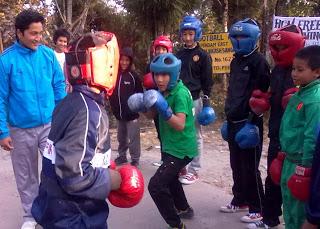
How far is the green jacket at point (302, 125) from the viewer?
2781 millimetres

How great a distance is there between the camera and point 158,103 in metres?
3.63

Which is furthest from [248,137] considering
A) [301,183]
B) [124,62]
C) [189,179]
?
[124,62]

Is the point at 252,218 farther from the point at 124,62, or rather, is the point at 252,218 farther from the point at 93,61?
the point at 124,62

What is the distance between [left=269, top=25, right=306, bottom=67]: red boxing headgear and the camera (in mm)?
3551

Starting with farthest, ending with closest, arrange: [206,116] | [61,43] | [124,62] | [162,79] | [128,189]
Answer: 1. [61,43]
2. [124,62]
3. [206,116]
4. [162,79]
5. [128,189]

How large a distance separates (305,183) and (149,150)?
4378 mm

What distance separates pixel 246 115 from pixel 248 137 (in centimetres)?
31

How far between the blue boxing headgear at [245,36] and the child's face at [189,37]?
4.37ft

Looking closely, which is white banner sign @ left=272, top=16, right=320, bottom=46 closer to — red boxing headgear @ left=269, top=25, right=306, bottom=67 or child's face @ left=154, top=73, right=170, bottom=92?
red boxing headgear @ left=269, top=25, right=306, bottom=67

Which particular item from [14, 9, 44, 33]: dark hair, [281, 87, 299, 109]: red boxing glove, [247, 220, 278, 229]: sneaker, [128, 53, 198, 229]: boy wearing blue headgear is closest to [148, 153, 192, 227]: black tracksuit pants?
[128, 53, 198, 229]: boy wearing blue headgear

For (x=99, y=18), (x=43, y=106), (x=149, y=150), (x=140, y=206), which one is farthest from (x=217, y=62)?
(x=99, y=18)

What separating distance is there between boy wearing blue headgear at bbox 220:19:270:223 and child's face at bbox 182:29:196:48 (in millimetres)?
1269

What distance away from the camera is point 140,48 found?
13297mm

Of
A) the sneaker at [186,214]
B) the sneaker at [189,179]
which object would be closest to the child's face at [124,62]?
the sneaker at [189,179]
